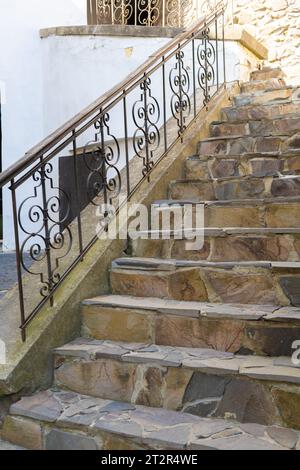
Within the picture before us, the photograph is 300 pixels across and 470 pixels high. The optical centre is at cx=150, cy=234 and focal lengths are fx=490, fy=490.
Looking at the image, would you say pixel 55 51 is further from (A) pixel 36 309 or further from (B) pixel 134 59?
(A) pixel 36 309

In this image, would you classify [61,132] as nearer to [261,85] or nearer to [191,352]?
[191,352]

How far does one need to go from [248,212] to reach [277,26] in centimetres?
550

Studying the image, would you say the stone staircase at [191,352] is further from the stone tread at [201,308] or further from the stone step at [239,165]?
the stone step at [239,165]

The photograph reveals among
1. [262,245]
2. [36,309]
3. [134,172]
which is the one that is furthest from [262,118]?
[36,309]

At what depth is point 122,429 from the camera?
6.79 feet

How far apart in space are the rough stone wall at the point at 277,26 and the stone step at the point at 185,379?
6.10 metres

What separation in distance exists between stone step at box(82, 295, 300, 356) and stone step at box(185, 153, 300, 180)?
141 cm

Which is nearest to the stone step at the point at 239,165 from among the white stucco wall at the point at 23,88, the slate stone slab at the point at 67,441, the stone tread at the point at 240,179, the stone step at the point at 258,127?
the stone tread at the point at 240,179

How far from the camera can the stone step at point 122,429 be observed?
1957 mm

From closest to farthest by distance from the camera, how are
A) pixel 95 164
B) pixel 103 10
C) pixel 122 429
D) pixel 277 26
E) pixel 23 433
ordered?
1. pixel 122 429
2. pixel 23 433
3. pixel 95 164
4. pixel 277 26
5. pixel 103 10

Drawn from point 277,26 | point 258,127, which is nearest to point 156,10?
point 277,26
